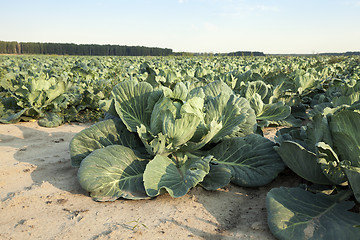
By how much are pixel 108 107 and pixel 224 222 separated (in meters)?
1.58

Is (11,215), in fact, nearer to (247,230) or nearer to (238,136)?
(247,230)

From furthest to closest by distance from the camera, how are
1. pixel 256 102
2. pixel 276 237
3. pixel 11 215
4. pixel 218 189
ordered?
pixel 256 102 → pixel 218 189 → pixel 11 215 → pixel 276 237

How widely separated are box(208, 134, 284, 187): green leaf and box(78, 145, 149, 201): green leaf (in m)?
0.79

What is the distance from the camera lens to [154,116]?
Result: 2.46 m

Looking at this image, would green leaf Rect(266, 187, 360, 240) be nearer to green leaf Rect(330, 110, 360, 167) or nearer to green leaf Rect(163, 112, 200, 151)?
green leaf Rect(330, 110, 360, 167)

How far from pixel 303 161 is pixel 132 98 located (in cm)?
171

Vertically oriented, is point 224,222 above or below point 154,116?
below

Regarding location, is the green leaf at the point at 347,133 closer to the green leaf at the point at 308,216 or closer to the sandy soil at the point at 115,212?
the green leaf at the point at 308,216

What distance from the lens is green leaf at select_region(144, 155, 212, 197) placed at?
2051 millimetres

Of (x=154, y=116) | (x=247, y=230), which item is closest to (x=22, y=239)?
(x=154, y=116)

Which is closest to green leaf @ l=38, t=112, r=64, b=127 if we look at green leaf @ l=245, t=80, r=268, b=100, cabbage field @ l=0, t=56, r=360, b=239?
cabbage field @ l=0, t=56, r=360, b=239

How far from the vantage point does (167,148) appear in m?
2.36

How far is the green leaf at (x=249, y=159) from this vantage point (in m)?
2.39

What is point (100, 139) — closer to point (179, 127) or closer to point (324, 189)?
point (179, 127)
